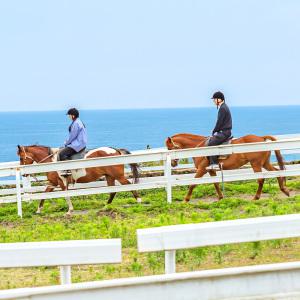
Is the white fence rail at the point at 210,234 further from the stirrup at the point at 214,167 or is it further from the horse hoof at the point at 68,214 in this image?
the stirrup at the point at 214,167

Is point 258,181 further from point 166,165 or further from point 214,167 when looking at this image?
point 166,165

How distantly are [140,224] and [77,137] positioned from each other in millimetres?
6685

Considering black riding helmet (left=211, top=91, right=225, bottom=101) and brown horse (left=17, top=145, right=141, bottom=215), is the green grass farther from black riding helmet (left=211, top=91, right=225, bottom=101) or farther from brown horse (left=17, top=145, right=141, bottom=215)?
black riding helmet (left=211, top=91, right=225, bottom=101)

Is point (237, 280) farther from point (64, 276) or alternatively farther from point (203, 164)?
point (203, 164)

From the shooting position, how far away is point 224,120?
2048cm

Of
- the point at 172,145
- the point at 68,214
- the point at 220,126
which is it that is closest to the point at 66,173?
the point at 68,214

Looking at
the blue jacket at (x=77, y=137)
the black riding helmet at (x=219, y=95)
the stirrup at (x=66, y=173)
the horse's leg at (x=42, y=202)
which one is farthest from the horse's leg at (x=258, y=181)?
the horse's leg at (x=42, y=202)

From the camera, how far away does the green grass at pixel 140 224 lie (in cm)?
1062

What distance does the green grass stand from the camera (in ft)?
34.8

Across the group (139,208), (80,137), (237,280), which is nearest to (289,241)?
(237,280)

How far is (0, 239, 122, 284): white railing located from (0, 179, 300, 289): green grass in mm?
1751

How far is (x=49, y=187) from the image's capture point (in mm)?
22375

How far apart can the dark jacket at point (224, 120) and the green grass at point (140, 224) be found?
1638 millimetres

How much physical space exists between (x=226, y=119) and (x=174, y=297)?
12.5 metres
